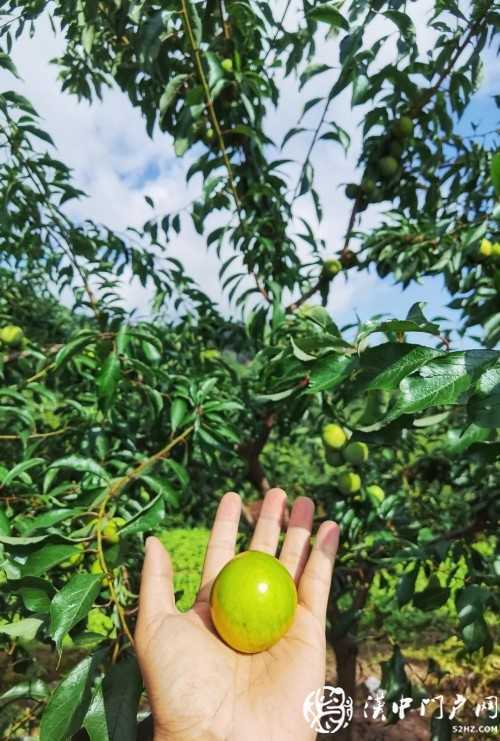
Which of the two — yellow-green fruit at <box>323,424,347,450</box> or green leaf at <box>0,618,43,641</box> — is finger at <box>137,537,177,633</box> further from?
yellow-green fruit at <box>323,424,347,450</box>

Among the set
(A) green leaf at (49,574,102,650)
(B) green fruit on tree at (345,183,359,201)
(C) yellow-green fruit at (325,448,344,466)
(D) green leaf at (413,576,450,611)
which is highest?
(B) green fruit on tree at (345,183,359,201)

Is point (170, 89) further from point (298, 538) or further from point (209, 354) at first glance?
point (298, 538)

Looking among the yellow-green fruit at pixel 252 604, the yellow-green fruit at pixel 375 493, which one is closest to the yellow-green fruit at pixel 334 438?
the yellow-green fruit at pixel 375 493

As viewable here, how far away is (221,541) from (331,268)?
4.74 feet

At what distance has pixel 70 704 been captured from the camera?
0.92 m

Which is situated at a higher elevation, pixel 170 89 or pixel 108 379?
pixel 170 89

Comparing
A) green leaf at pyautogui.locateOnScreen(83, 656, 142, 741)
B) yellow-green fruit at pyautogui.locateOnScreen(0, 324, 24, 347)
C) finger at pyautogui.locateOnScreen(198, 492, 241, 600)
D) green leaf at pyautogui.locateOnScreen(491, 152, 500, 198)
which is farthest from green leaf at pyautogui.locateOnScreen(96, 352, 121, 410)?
green leaf at pyautogui.locateOnScreen(491, 152, 500, 198)

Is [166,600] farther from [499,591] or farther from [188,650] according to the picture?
[499,591]

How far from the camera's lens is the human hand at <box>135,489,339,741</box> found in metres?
1.02

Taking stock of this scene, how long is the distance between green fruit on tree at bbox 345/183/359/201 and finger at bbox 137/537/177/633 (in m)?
1.97

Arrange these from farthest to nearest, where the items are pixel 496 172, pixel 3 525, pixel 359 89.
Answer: pixel 359 89 → pixel 3 525 → pixel 496 172

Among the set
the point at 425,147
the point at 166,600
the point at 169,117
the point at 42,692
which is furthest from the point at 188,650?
the point at 425,147

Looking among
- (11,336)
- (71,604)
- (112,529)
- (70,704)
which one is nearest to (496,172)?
(71,604)

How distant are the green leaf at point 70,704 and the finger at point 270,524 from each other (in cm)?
65
